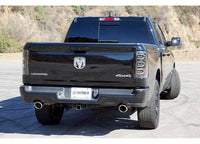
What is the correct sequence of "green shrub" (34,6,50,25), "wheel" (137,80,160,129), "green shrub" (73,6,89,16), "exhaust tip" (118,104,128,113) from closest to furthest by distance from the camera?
1. "exhaust tip" (118,104,128,113)
2. "wheel" (137,80,160,129)
3. "green shrub" (34,6,50,25)
4. "green shrub" (73,6,89,16)

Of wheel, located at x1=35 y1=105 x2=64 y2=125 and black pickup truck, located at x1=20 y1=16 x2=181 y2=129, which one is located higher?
black pickup truck, located at x1=20 y1=16 x2=181 y2=129

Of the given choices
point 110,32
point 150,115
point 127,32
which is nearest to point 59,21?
point 110,32

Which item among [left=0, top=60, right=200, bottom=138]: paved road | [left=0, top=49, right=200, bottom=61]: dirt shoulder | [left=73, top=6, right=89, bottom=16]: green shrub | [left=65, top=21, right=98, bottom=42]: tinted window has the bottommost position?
[left=0, top=49, right=200, bottom=61]: dirt shoulder

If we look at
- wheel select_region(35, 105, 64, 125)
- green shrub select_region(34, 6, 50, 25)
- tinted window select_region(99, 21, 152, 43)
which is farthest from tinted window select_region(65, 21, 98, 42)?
green shrub select_region(34, 6, 50, 25)

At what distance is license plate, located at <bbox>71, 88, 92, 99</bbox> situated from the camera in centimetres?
557

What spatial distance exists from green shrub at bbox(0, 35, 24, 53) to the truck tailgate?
32.3 meters

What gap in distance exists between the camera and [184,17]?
220 feet

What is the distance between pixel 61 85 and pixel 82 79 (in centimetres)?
35

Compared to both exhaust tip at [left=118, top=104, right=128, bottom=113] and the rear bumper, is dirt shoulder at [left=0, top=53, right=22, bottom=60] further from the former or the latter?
exhaust tip at [left=118, top=104, right=128, bottom=113]

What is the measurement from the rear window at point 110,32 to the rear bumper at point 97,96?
6.94ft

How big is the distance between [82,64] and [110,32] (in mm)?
2231

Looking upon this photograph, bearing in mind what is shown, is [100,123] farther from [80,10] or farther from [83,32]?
[80,10]

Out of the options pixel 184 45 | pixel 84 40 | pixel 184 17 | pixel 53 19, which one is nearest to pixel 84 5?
pixel 53 19

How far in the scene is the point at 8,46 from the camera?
3747cm
